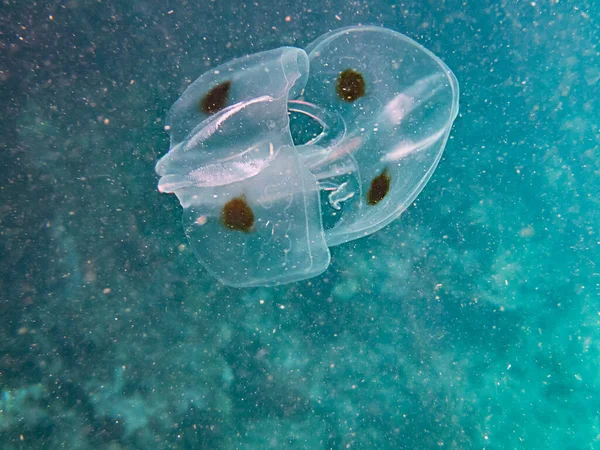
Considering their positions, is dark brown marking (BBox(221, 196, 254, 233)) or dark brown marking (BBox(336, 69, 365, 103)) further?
dark brown marking (BBox(336, 69, 365, 103))

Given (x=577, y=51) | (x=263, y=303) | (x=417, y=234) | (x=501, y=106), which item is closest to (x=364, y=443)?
(x=263, y=303)

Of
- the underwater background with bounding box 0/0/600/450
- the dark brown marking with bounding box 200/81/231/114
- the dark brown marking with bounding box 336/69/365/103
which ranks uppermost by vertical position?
the dark brown marking with bounding box 200/81/231/114

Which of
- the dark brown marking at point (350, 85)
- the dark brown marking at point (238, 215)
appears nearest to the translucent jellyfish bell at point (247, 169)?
the dark brown marking at point (238, 215)

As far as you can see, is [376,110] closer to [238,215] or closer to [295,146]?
[295,146]

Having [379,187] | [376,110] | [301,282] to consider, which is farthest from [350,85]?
[301,282]

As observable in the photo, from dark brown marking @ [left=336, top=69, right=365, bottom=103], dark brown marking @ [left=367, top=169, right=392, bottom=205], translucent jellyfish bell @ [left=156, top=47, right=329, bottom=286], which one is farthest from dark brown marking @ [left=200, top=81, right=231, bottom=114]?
dark brown marking @ [left=367, top=169, right=392, bottom=205]

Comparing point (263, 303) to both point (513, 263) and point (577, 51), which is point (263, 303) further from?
point (577, 51)

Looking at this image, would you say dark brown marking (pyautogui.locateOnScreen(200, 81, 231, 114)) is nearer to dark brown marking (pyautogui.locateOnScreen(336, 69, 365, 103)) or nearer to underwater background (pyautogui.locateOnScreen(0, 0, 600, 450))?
dark brown marking (pyautogui.locateOnScreen(336, 69, 365, 103))

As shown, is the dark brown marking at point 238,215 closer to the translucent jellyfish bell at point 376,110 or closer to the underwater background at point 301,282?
the translucent jellyfish bell at point 376,110
